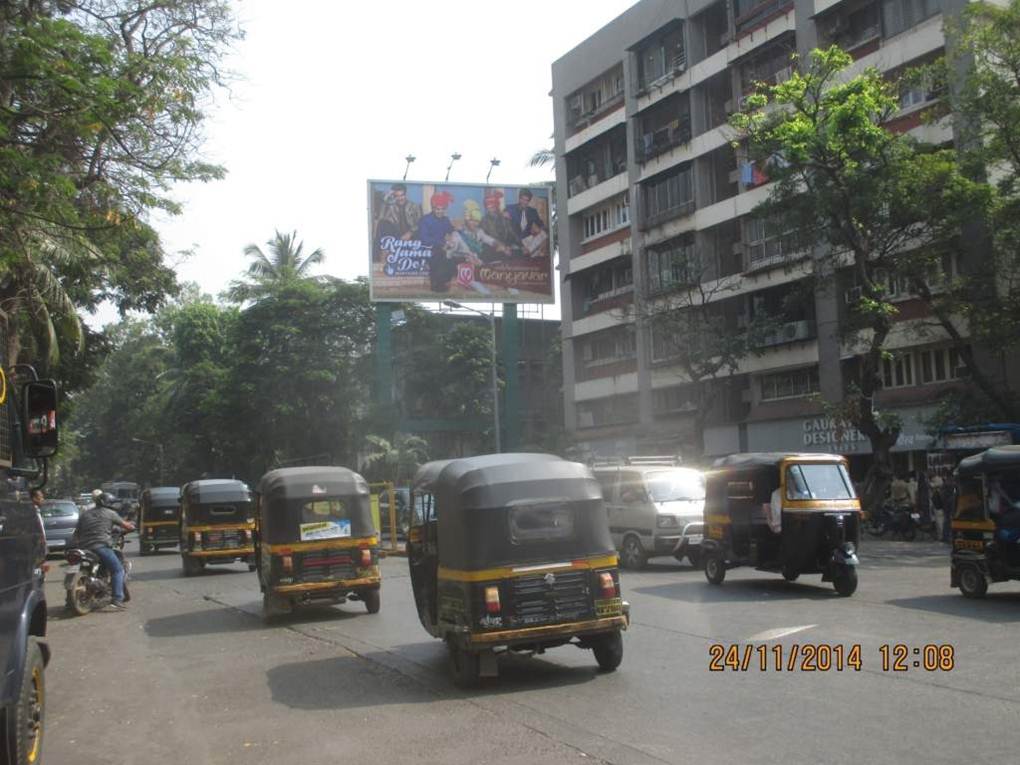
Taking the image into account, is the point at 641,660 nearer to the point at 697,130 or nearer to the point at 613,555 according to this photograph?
the point at 613,555

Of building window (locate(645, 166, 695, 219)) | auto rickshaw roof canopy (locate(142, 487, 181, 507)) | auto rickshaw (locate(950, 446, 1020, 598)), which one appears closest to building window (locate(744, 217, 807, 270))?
building window (locate(645, 166, 695, 219))

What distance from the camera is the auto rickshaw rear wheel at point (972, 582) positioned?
13.5 m

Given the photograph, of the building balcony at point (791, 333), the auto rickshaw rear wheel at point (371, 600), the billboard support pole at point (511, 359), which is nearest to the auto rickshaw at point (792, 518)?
the auto rickshaw rear wheel at point (371, 600)

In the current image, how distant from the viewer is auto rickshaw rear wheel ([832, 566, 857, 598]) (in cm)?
1438

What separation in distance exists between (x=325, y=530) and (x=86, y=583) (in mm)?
4989

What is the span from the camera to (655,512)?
20.2 meters

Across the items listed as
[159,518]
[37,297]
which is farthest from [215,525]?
[159,518]

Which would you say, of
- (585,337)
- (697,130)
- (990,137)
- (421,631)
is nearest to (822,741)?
(421,631)

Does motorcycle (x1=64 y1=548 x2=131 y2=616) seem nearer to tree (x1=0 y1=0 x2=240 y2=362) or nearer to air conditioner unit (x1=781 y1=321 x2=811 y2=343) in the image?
tree (x1=0 y1=0 x2=240 y2=362)

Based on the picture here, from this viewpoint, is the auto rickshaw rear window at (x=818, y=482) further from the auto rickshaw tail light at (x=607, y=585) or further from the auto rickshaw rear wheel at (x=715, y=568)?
the auto rickshaw tail light at (x=607, y=585)

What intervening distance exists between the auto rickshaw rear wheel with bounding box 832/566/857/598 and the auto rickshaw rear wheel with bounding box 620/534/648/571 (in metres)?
6.24

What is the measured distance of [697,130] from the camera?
135 feet

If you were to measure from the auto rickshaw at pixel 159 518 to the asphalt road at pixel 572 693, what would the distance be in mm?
19903

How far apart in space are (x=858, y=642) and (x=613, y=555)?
2.93 m
